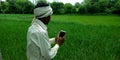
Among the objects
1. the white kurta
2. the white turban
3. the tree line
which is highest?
the white turban

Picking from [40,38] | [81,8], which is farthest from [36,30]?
[81,8]

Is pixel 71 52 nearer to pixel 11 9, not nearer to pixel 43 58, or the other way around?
pixel 43 58

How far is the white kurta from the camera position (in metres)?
3.21

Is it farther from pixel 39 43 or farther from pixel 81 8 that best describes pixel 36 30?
A: pixel 81 8

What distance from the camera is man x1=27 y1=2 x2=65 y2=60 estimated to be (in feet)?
10.6

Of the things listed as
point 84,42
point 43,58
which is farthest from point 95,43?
point 43,58

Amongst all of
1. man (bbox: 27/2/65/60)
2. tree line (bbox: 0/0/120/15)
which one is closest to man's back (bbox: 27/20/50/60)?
man (bbox: 27/2/65/60)

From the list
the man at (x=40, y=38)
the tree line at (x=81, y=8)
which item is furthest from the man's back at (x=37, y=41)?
the tree line at (x=81, y=8)

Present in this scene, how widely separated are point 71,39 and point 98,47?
1.55 metres

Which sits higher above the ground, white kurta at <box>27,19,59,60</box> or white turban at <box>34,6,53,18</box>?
white turban at <box>34,6,53,18</box>

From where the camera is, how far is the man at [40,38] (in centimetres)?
322

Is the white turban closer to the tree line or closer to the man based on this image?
the man

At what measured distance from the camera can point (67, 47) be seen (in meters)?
8.06

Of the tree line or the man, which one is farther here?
the tree line
